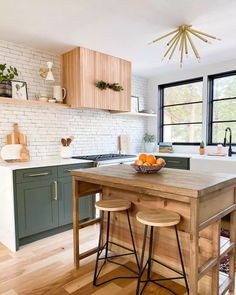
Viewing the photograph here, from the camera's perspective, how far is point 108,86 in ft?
11.8

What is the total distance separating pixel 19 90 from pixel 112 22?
1.53 m

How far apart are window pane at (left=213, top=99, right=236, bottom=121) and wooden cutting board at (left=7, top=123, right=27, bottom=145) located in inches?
128

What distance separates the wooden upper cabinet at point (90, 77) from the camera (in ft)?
10.8

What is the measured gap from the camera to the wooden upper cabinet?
129 inches

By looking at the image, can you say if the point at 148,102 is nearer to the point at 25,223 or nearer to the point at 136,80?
the point at 136,80

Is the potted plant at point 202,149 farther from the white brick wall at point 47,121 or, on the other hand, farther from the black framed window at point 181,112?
the white brick wall at point 47,121

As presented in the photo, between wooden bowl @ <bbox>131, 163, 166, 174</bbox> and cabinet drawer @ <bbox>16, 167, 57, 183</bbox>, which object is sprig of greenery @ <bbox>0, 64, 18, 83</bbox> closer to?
cabinet drawer @ <bbox>16, 167, 57, 183</bbox>

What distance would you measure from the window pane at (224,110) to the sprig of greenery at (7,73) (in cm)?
333

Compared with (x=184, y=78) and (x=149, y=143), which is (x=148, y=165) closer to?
(x=149, y=143)

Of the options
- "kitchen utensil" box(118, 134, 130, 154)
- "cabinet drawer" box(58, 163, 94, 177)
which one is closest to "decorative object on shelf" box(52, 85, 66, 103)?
"cabinet drawer" box(58, 163, 94, 177)

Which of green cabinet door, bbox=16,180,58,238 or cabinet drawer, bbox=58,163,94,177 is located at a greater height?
cabinet drawer, bbox=58,163,94,177

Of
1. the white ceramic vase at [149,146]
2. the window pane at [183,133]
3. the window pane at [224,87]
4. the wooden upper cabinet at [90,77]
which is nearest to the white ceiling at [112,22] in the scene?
the wooden upper cabinet at [90,77]

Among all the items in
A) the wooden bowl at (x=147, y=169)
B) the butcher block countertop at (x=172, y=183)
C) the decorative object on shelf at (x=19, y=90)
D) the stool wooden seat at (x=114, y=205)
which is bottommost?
the stool wooden seat at (x=114, y=205)

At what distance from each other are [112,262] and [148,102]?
3.58 meters
